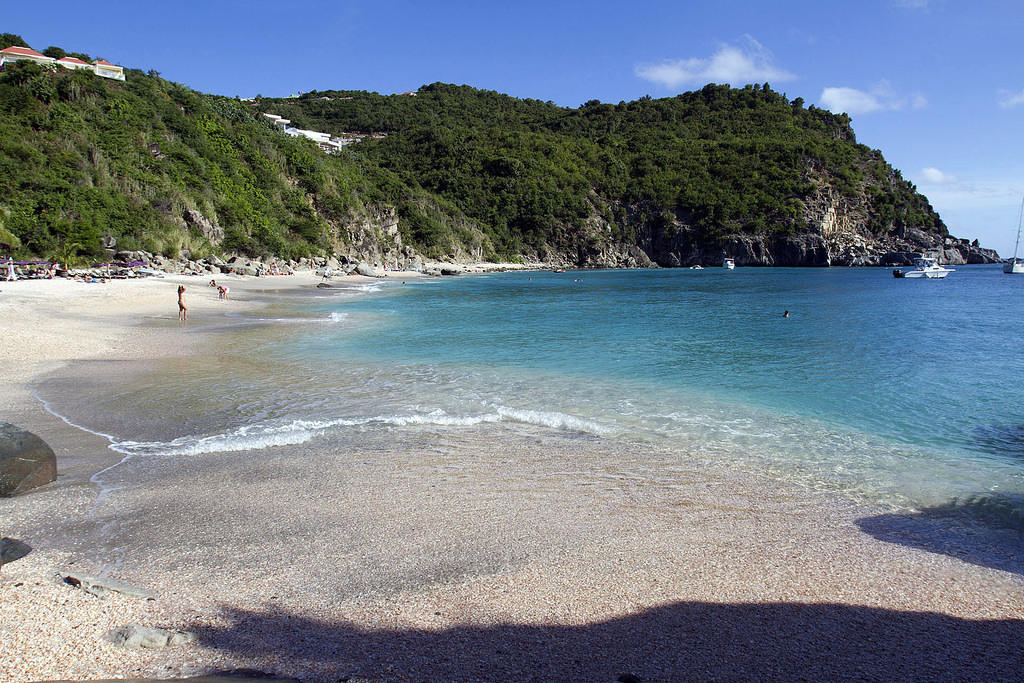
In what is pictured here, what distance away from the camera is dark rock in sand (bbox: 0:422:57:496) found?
555 cm

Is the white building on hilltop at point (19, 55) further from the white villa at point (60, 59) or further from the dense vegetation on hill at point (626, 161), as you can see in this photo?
the dense vegetation on hill at point (626, 161)

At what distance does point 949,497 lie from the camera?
20.9ft

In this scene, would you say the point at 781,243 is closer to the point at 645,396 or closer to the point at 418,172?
the point at 418,172

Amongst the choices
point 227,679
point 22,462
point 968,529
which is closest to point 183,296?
point 22,462

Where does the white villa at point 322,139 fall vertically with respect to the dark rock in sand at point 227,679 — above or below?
above

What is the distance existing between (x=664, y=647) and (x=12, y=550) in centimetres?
473

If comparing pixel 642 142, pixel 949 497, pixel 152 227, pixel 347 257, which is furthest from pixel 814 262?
pixel 949 497

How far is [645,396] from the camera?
11.4m

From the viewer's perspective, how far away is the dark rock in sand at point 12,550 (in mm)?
4107

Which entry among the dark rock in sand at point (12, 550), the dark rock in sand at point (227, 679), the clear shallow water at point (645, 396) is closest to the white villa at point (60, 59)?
the clear shallow water at point (645, 396)

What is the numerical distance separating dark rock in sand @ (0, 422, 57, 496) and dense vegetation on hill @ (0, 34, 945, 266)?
118 feet

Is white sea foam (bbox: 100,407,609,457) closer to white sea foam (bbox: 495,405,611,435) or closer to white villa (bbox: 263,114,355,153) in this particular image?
white sea foam (bbox: 495,405,611,435)

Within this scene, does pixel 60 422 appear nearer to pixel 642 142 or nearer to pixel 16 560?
pixel 16 560

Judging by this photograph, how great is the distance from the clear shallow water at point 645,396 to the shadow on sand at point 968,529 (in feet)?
0.68
